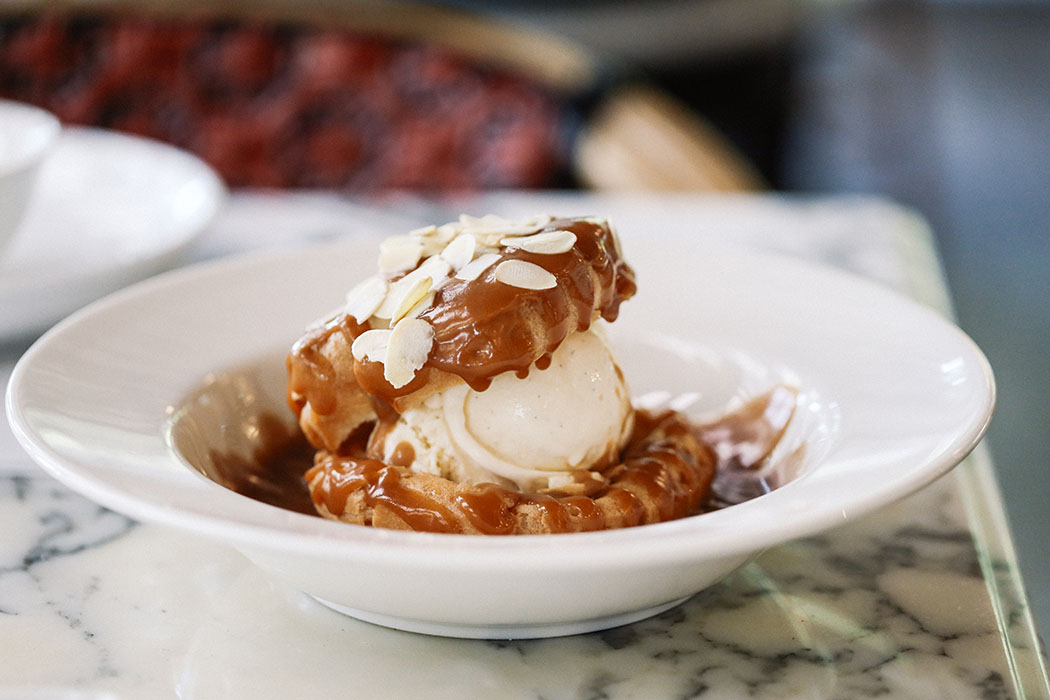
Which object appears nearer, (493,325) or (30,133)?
(493,325)

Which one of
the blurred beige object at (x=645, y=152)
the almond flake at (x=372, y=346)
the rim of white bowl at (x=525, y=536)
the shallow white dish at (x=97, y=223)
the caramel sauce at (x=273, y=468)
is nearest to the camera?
the rim of white bowl at (x=525, y=536)

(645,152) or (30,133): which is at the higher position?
(30,133)

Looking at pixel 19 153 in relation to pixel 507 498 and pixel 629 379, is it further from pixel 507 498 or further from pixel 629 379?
pixel 507 498

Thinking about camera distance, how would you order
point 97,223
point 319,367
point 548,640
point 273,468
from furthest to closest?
point 97,223 → point 273,468 → point 319,367 → point 548,640

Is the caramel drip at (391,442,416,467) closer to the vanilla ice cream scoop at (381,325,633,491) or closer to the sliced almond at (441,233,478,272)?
the vanilla ice cream scoop at (381,325,633,491)

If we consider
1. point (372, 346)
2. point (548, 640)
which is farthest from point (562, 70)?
point (548, 640)

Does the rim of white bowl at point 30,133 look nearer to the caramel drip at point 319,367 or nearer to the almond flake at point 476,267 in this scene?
the caramel drip at point 319,367

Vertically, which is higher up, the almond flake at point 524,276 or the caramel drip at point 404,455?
the almond flake at point 524,276

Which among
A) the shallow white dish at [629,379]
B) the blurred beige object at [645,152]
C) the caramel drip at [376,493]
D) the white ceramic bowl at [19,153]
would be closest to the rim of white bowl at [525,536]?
the shallow white dish at [629,379]
